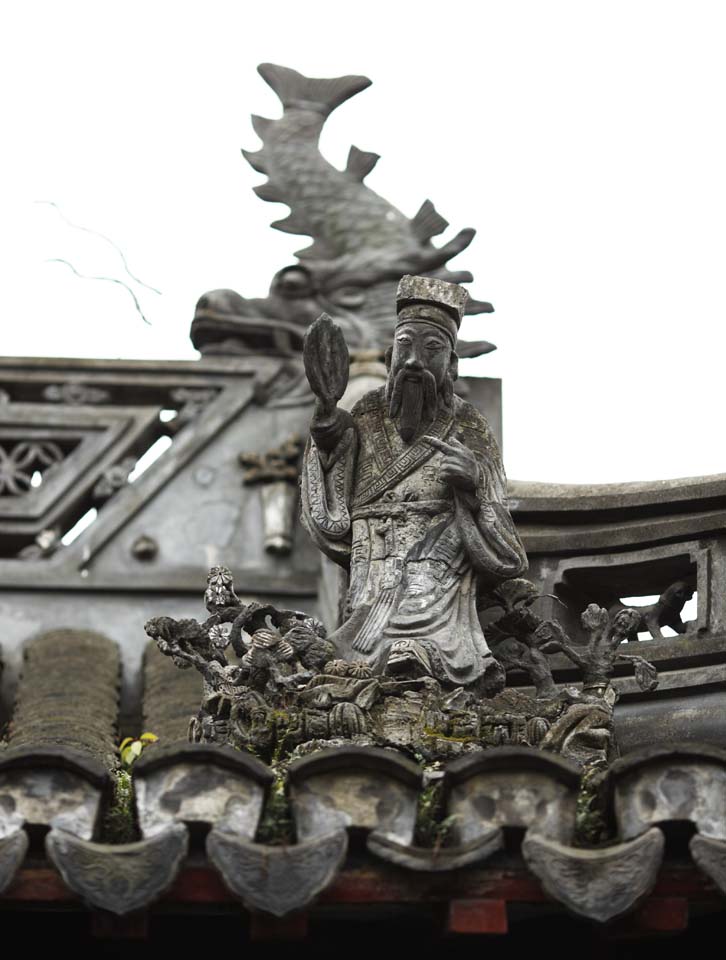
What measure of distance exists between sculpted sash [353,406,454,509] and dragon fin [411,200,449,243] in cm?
794

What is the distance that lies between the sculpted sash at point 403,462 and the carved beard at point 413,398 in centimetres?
5

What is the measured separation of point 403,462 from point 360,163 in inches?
342

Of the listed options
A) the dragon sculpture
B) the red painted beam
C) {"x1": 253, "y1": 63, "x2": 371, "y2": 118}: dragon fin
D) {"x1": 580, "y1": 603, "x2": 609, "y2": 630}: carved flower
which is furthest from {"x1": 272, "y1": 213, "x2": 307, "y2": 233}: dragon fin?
the red painted beam

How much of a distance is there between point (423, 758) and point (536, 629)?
5.13 ft

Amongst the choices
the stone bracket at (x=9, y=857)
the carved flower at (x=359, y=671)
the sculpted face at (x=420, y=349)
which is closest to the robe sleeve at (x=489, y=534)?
the sculpted face at (x=420, y=349)

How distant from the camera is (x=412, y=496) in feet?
46.7

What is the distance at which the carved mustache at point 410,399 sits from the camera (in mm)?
14211

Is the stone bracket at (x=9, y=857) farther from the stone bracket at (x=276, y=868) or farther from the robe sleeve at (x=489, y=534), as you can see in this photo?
the robe sleeve at (x=489, y=534)

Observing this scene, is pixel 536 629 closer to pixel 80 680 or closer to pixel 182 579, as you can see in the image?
pixel 80 680

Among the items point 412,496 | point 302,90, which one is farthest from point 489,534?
point 302,90

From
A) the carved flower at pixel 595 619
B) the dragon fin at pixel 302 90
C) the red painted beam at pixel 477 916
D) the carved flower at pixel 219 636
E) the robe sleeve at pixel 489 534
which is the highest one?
the dragon fin at pixel 302 90

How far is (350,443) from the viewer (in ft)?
47.4

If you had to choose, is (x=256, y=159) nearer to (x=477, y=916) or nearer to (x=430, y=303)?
(x=430, y=303)

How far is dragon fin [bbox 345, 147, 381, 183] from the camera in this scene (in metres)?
22.7
